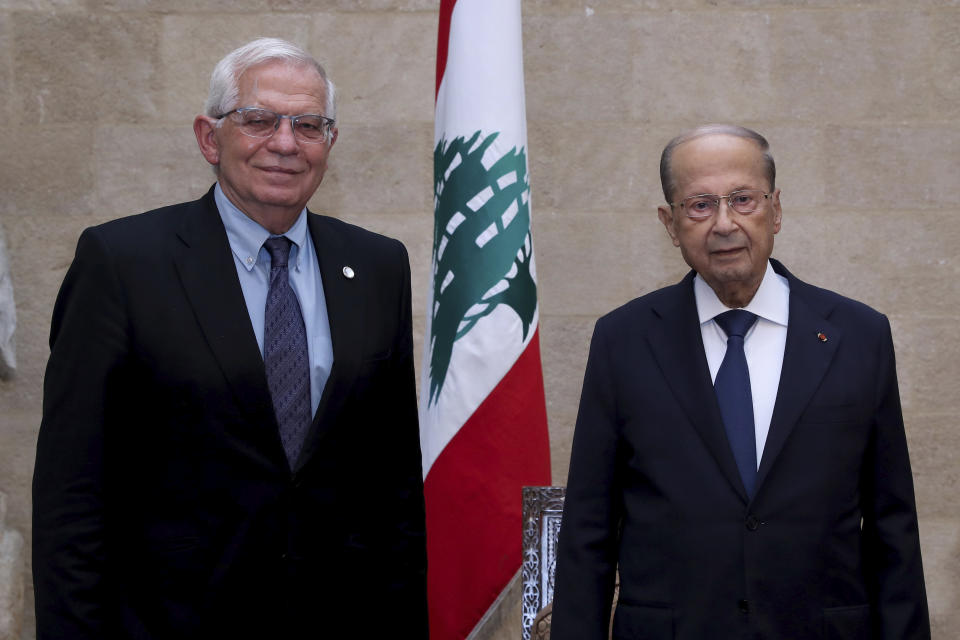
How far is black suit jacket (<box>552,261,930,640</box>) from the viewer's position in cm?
186

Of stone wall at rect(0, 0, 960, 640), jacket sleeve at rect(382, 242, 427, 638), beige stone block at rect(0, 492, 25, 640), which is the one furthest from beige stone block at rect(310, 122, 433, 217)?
jacket sleeve at rect(382, 242, 427, 638)

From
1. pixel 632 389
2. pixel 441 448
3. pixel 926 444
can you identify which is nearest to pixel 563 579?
pixel 632 389

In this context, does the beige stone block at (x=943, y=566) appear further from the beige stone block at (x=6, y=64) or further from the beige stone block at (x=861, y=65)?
the beige stone block at (x=6, y=64)

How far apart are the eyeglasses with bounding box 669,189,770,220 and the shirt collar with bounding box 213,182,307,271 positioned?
76 cm

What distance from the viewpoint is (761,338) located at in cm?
202

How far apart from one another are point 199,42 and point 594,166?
1.72 meters

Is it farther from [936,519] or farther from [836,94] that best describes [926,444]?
[836,94]

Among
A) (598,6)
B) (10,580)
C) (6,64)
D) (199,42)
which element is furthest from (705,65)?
(10,580)

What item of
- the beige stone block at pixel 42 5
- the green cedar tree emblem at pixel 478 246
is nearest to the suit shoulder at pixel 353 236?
the green cedar tree emblem at pixel 478 246

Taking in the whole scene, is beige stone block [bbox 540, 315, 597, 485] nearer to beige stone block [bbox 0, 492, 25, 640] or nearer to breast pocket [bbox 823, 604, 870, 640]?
beige stone block [bbox 0, 492, 25, 640]

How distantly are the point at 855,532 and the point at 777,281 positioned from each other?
50 centimetres

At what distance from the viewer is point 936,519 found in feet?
14.3

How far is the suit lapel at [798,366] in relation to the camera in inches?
74.4

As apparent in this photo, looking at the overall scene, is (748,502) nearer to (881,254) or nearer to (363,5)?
(881,254)
